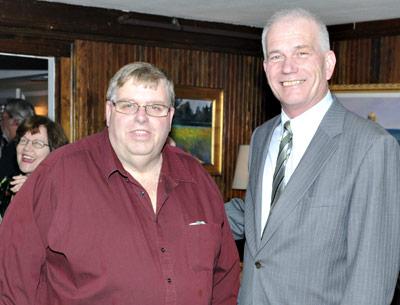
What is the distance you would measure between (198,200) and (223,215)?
0.48ft

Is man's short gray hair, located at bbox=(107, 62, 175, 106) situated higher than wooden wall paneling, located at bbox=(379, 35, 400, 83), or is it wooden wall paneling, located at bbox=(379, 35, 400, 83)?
wooden wall paneling, located at bbox=(379, 35, 400, 83)

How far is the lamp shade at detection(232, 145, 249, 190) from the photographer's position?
5.82m

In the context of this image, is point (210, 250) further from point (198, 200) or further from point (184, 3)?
point (184, 3)

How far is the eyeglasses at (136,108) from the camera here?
2.34 metres

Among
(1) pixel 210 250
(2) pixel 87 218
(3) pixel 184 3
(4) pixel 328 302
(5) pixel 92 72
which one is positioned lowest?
(4) pixel 328 302

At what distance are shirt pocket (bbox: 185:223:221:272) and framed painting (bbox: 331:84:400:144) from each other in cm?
331

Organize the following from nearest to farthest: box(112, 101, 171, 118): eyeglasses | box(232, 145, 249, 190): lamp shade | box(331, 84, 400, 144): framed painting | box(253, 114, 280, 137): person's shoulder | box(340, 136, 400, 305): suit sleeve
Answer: box(340, 136, 400, 305): suit sleeve → box(112, 101, 171, 118): eyeglasses → box(253, 114, 280, 137): person's shoulder → box(331, 84, 400, 144): framed painting → box(232, 145, 249, 190): lamp shade

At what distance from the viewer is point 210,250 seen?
247cm

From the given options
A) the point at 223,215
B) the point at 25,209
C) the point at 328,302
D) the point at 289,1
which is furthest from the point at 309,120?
the point at 289,1

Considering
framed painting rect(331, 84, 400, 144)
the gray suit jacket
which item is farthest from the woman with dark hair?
framed painting rect(331, 84, 400, 144)

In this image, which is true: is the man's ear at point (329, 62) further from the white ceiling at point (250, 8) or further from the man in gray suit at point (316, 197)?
the white ceiling at point (250, 8)

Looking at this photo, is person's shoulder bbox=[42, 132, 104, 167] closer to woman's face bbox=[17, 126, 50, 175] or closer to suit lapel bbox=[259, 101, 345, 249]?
suit lapel bbox=[259, 101, 345, 249]

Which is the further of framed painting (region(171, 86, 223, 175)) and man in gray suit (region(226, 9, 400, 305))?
framed painting (region(171, 86, 223, 175))

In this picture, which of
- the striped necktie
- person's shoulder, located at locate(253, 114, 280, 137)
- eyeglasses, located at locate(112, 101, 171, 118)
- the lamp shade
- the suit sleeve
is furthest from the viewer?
the lamp shade
